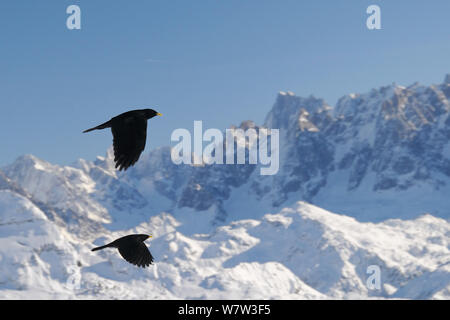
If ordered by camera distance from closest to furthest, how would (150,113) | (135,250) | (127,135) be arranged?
1. (127,135)
2. (150,113)
3. (135,250)

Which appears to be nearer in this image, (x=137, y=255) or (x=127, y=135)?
(x=127, y=135)

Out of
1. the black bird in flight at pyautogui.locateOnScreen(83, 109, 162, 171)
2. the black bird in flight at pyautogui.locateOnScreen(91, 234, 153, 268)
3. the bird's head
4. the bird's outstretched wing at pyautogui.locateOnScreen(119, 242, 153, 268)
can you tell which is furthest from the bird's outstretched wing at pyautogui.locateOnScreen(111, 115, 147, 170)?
the bird's outstretched wing at pyautogui.locateOnScreen(119, 242, 153, 268)

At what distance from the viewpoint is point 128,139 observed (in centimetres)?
1811

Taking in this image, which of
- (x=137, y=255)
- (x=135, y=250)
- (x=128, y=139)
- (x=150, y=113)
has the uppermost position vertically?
(x=150, y=113)

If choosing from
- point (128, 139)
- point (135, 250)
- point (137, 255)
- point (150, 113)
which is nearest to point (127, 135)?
point (128, 139)

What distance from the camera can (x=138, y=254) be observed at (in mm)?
20250

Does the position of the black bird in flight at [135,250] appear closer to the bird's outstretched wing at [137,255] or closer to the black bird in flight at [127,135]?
the bird's outstretched wing at [137,255]

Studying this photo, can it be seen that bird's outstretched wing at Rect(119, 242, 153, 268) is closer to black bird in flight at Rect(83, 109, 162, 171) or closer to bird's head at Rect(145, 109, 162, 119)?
black bird in flight at Rect(83, 109, 162, 171)

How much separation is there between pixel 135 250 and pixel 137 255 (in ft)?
0.57

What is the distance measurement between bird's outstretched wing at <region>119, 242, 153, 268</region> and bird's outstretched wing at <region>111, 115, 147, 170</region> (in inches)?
101

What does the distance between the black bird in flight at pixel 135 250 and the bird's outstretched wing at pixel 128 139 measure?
6.99 ft

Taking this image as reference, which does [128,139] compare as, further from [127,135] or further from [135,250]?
[135,250]
